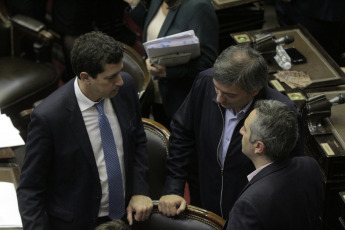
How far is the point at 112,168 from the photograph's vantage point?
2703 mm

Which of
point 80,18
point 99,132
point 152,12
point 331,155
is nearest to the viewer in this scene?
point 99,132

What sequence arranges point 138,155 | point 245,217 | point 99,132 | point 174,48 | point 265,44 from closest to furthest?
point 245,217
point 99,132
point 138,155
point 174,48
point 265,44

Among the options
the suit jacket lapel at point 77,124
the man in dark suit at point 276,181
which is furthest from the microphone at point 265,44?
the suit jacket lapel at point 77,124

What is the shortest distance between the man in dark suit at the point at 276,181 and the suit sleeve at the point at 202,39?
1.05 meters

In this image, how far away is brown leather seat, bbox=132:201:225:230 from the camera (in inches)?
103

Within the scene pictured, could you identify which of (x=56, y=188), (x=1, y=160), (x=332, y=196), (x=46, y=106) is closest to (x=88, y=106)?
(x=46, y=106)

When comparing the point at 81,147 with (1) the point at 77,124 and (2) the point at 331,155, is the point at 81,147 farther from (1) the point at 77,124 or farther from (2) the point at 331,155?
→ (2) the point at 331,155

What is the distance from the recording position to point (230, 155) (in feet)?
8.98

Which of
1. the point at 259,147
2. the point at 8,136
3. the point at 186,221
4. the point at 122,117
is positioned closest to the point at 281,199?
the point at 259,147

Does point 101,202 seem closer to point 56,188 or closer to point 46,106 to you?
point 56,188

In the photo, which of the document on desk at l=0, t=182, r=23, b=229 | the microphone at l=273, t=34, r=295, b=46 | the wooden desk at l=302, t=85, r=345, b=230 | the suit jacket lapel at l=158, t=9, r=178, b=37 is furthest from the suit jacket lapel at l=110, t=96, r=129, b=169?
the microphone at l=273, t=34, r=295, b=46

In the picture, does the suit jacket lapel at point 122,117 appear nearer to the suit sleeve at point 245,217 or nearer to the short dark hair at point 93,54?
the short dark hair at point 93,54

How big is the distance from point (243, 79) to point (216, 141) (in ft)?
1.16

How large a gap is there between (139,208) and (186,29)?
3.79 ft
